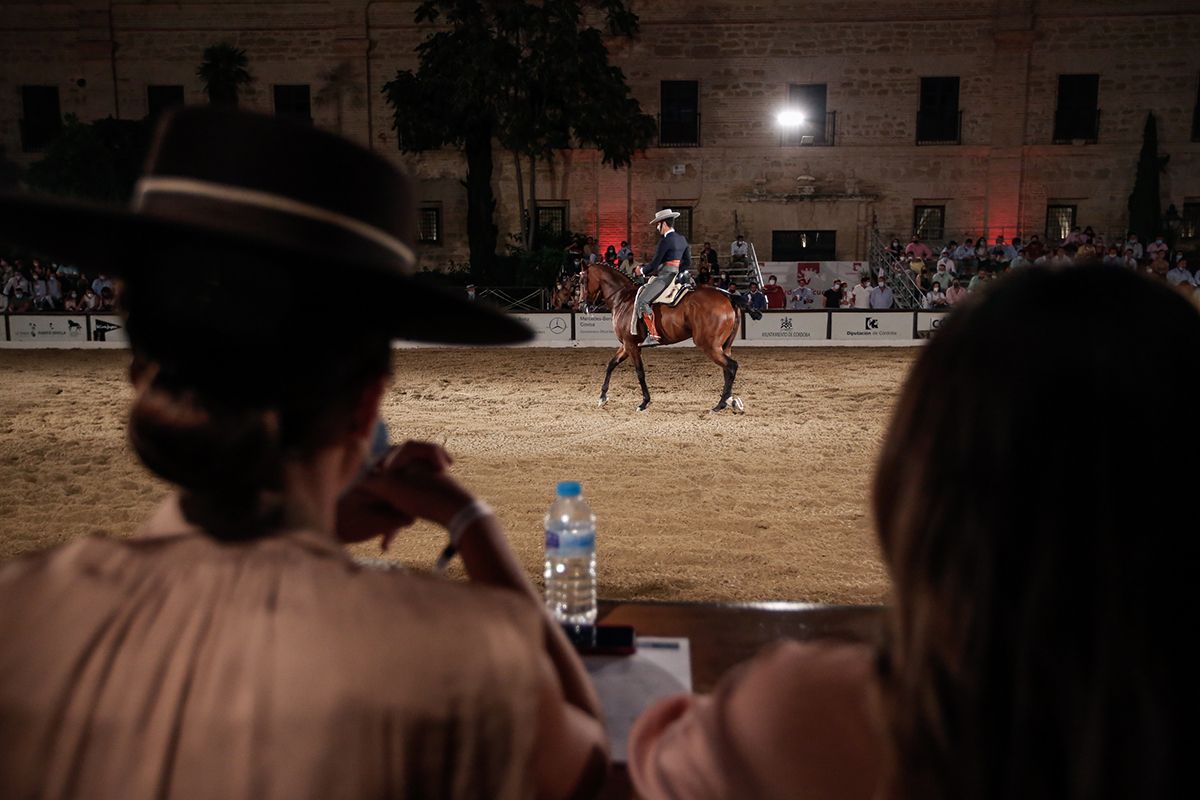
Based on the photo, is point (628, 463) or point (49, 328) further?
point (49, 328)

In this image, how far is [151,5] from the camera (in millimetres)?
28391

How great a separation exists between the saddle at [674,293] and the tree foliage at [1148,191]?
21.8 m

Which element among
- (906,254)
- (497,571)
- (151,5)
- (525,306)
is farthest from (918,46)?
(497,571)

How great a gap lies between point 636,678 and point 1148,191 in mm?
31572

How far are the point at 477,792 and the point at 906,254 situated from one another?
88.8 feet

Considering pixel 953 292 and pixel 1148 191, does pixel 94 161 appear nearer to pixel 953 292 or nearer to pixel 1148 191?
pixel 953 292

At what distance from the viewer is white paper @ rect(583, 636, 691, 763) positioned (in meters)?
1.77

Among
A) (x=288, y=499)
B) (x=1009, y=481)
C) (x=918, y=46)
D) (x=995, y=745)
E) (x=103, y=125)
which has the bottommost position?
(x=995, y=745)

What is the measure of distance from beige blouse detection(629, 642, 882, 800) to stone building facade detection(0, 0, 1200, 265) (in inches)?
1130

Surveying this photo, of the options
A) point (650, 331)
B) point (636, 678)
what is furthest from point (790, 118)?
point (636, 678)

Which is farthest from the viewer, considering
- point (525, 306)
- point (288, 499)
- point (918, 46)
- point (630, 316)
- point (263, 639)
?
point (918, 46)

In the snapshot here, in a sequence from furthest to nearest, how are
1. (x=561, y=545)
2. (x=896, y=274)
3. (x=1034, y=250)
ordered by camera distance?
1. (x=896, y=274)
2. (x=1034, y=250)
3. (x=561, y=545)

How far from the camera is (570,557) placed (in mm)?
2496

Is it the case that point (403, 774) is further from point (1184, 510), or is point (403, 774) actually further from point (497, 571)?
point (1184, 510)
